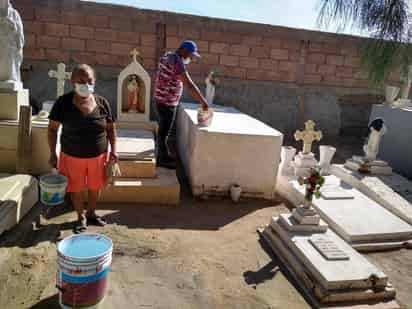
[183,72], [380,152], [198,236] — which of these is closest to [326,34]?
[380,152]

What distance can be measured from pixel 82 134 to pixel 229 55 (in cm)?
503

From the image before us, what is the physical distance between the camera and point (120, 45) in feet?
22.1

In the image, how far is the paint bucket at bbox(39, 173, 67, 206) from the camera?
286 cm

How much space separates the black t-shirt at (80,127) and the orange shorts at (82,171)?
6cm

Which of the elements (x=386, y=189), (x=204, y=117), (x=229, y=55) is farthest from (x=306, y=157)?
(x=229, y=55)

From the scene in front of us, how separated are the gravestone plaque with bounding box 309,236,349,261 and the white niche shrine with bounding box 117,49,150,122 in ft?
11.3

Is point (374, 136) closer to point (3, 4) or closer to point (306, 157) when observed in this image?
point (306, 157)

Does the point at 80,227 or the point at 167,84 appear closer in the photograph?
the point at 80,227

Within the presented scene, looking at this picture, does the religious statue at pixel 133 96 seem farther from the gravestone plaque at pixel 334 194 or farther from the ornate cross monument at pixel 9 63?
the gravestone plaque at pixel 334 194

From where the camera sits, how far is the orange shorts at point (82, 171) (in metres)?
3.00

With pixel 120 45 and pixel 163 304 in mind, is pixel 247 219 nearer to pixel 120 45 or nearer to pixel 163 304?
pixel 163 304

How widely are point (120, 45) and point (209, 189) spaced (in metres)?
3.83

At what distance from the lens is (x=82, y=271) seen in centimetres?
201

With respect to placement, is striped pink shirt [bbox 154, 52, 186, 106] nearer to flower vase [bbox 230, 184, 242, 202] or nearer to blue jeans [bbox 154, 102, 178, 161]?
blue jeans [bbox 154, 102, 178, 161]
